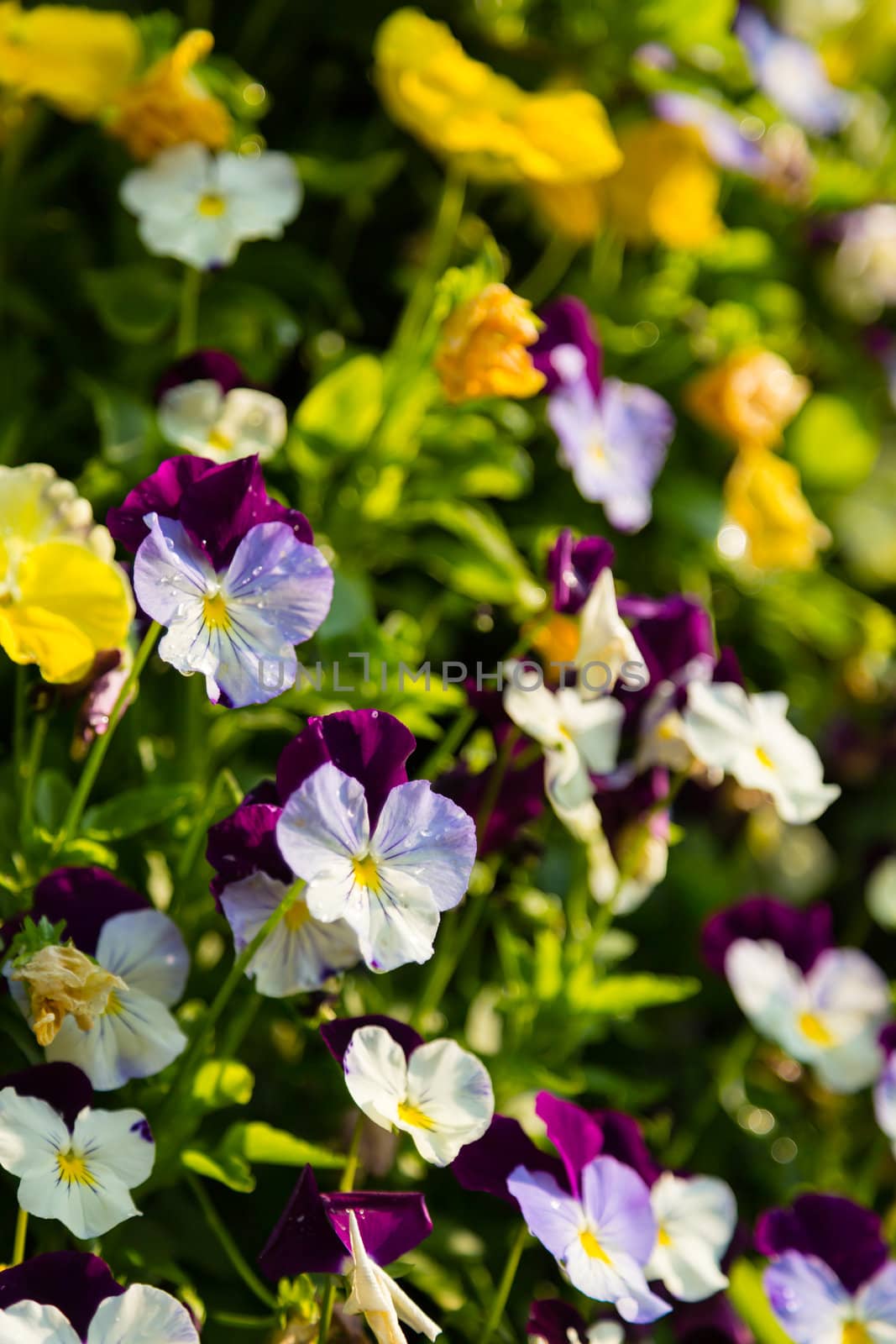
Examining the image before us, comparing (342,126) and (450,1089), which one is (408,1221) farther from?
(342,126)

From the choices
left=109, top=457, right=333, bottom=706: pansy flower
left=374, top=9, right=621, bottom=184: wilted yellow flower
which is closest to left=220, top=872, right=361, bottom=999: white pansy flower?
left=109, top=457, right=333, bottom=706: pansy flower

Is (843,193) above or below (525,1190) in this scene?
above

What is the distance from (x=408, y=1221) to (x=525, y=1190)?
69 millimetres

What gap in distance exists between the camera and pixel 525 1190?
68 cm

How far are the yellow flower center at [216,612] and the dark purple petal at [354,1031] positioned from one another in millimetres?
217

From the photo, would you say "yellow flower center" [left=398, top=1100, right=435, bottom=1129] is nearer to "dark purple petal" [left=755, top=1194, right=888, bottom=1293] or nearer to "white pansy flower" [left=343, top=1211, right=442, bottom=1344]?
"white pansy flower" [left=343, top=1211, right=442, bottom=1344]

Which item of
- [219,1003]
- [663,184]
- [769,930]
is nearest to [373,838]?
[219,1003]

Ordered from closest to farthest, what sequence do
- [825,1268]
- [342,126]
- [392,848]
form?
[392,848], [825,1268], [342,126]

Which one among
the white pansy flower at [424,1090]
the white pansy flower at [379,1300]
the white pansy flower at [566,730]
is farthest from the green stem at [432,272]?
the white pansy flower at [379,1300]

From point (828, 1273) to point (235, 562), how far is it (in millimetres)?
572

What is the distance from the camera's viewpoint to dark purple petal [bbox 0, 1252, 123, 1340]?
2.02 feet

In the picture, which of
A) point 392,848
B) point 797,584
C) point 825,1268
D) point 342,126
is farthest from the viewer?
point 797,584

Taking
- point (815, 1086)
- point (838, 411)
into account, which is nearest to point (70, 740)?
point (815, 1086)


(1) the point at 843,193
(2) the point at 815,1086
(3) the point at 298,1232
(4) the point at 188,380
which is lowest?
(2) the point at 815,1086
